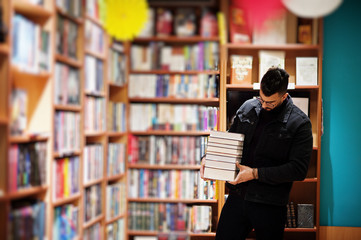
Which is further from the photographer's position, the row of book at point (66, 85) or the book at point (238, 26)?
the book at point (238, 26)

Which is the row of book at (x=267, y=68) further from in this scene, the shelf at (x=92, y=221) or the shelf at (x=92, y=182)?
the shelf at (x=92, y=221)

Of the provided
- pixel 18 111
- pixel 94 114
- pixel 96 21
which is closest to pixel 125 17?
pixel 96 21

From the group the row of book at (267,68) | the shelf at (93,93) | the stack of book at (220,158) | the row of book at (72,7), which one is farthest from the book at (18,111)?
the row of book at (267,68)

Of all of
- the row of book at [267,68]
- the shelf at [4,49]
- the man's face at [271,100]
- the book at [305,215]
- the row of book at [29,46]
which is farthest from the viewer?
the book at [305,215]

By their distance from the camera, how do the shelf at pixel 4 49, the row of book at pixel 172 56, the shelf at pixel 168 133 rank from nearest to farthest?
the shelf at pixel 4 49 → the row of book at pixel 172 56 → the shelf at pixel 168 133

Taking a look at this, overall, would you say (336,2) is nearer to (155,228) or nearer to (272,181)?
(272,181)

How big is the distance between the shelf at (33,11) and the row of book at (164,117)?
2.26 ft

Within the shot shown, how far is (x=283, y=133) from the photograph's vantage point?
8.39 ft

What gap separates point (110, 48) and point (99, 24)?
14 centimetres

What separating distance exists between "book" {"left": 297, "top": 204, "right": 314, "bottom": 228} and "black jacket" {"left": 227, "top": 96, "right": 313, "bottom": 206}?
45.0 inches

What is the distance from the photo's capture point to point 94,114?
7.77ft

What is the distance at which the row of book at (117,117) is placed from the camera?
2.40 meters

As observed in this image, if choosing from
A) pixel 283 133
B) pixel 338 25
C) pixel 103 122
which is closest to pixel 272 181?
pixel 283 133

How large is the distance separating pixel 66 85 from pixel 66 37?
249mm
